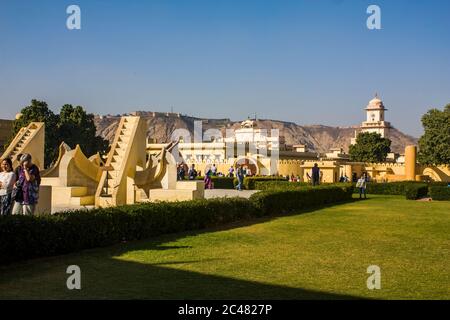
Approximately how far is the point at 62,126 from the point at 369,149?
4622 cm

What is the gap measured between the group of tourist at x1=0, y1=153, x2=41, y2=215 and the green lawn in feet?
5.17

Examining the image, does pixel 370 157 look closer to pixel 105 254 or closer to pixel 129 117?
pixel 129 117

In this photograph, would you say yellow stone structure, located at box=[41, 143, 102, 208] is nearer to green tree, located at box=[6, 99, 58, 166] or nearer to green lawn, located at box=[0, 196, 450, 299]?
green lawn, located at box=[0, 196, 450, 299]

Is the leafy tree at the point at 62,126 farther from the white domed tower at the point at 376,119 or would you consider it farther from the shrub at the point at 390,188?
the white domed tower at the point at 376,119

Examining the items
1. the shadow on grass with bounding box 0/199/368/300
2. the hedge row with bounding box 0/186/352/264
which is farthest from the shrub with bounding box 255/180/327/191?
the shadow on grass with bounding box 0/199/368/300

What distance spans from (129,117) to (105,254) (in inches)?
375

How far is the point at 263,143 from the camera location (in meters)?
78.5

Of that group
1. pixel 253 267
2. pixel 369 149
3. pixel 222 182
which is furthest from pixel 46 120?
pixel 369 149

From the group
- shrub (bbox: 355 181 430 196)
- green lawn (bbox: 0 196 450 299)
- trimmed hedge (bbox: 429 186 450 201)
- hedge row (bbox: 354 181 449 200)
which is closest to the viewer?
green lawn (bbox: 0 196 450 299)

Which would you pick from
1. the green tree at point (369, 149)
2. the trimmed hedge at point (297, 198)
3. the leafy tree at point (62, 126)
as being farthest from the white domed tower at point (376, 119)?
the trimmed hedge at point (297, 198)

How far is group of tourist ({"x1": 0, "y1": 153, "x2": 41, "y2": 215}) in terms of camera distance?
10172 mm
